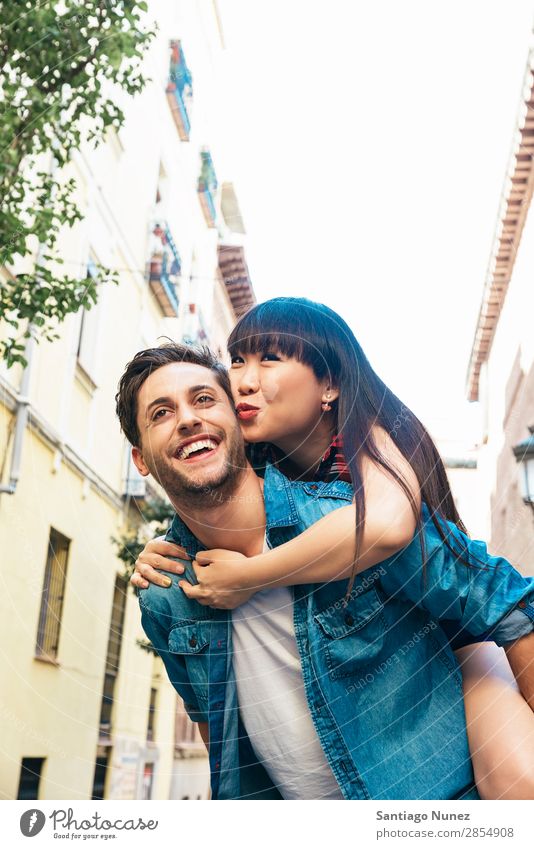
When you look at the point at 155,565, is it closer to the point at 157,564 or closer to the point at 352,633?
the point at 157,564

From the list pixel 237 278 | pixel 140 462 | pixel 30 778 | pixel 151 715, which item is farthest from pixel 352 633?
pixel 151 715

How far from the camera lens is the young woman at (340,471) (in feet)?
2.32

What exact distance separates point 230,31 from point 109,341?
597mm

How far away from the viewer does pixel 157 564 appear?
78 cm

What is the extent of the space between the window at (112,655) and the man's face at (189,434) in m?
1.48

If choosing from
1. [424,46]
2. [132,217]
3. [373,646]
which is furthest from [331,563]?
[132,217]

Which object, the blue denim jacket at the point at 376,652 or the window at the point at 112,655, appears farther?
the window at the point at 112,655

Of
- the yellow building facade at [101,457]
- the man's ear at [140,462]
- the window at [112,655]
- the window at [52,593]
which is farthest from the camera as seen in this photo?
the window at [112,655]

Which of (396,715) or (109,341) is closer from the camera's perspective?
(396,715)

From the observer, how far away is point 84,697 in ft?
7.47

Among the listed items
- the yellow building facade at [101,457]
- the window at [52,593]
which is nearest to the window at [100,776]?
the yellow building facade at [101,457]

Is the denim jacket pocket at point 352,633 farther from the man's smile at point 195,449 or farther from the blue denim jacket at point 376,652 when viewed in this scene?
the man's smile at point 195,449
